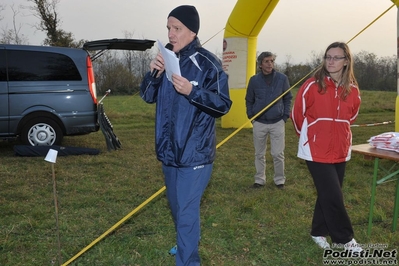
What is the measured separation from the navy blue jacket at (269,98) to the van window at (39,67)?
3885 millimetres

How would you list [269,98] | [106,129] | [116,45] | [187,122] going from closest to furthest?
[187,122], [269,98], [106,129], [116,45]

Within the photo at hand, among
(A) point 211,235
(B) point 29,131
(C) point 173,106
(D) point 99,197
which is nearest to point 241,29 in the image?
(B) point 29,131

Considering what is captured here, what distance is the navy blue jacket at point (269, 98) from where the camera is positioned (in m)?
5.44

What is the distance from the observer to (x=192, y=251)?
2805 mm

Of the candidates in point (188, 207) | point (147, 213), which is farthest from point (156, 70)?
point (147, 213)

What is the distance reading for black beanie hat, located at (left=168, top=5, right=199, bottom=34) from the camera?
2.70 meters

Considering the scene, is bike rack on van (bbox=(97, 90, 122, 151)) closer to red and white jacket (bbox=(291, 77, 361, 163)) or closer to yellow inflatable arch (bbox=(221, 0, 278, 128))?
yellow inflatable arch (bbox=(221, 0, 278, 128))

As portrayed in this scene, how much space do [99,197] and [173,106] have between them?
2.86 m

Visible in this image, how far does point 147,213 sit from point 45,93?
4274mm

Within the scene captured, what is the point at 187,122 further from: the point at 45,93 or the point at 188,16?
the point at 45,93

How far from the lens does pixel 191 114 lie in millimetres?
2691

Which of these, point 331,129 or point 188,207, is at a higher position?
point 331,129

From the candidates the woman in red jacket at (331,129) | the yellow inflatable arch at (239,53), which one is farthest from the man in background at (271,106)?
the yellow inflatable arch at (239,53)

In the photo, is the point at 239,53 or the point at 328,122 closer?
the point at 328,122
